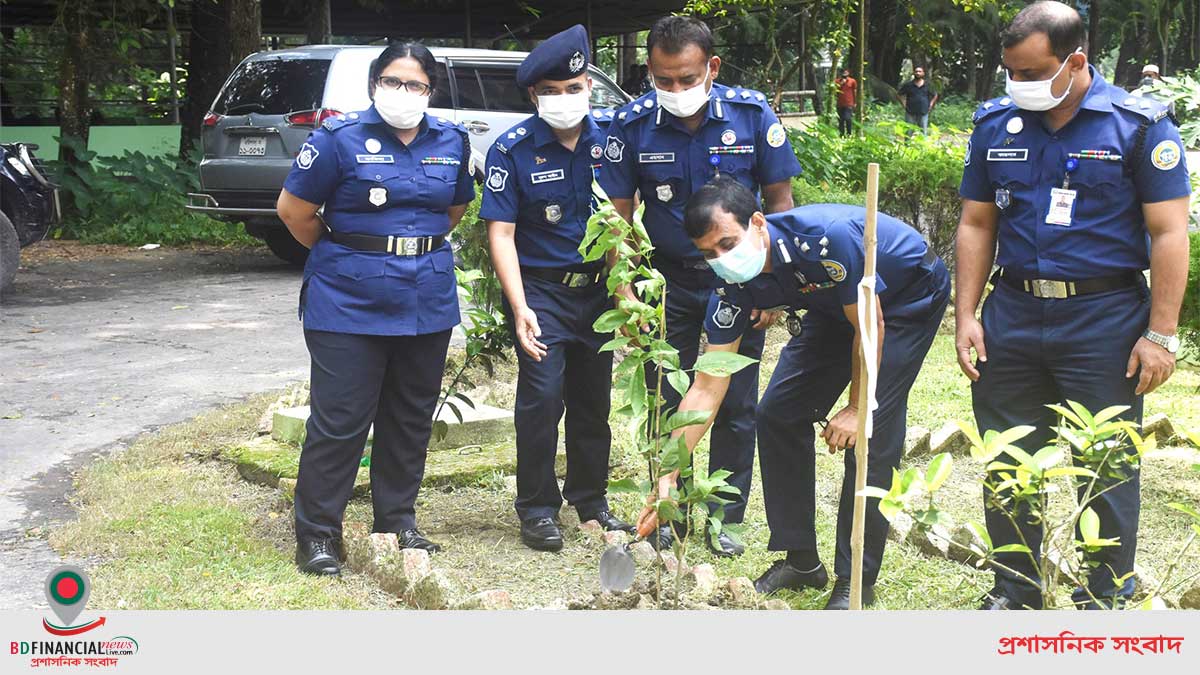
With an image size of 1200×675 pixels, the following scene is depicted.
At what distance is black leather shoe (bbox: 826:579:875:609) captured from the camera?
386cm

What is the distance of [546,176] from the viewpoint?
14.8 ft

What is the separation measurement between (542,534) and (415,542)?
0.44 metres

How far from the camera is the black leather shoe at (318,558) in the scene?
4.15 meters

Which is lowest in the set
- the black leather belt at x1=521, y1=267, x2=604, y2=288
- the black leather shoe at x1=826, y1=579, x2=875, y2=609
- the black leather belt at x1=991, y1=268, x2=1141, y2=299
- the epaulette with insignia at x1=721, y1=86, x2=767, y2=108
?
the black leather shoe at x1=826, y1=579, x2=875, y2=609

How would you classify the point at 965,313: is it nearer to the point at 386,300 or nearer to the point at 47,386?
the point at 386,300

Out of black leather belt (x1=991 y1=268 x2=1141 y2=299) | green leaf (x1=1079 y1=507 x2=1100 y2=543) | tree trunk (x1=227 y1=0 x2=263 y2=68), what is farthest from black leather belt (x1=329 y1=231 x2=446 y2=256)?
tree trunk (x1=227 y1=0 x2=263 y2=68)

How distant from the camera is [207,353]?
7.78 m

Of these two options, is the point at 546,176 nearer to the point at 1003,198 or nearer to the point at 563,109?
the point at 563,109

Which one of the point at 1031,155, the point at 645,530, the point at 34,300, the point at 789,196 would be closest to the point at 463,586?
the point at 645,530

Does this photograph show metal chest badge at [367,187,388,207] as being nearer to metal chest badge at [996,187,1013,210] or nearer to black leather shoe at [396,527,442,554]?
black leather shoe at [396,527,442,554]

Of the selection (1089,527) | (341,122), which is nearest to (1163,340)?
(1089,527)

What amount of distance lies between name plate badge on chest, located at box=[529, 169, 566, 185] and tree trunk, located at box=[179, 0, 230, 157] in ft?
36.5

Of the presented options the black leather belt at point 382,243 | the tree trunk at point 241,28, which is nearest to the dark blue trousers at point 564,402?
the black leather belt at point 382,243

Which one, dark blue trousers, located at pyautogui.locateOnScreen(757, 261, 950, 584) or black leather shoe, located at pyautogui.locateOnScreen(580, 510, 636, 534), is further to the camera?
black leather shoe, located at pyautogui.locateOnScreen(580, 510, 636, 534)
